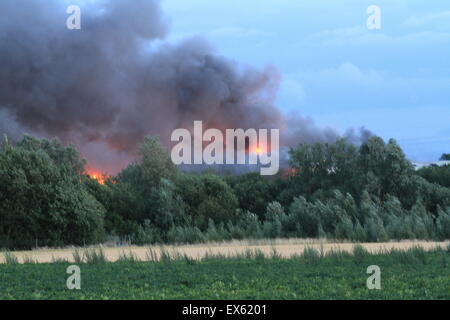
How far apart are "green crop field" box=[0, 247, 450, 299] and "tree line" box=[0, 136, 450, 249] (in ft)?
35.0

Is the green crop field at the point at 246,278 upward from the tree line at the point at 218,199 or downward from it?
downward

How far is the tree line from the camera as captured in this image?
32.0 metres

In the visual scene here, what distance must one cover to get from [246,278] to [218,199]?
26.2m

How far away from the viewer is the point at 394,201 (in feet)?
128

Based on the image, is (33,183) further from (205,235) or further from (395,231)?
(395,231)

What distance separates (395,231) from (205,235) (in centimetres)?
962

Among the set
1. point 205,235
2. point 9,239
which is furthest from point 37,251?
point 205,235

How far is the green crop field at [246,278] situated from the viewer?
14594 mm

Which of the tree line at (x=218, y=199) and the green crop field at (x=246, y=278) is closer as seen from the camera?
the green crop field at (x=246, y=278)

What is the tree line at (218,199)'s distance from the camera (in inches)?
1261

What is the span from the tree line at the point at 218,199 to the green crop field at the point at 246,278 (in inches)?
420

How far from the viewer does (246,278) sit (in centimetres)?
1697

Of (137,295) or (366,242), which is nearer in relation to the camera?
(137,295)

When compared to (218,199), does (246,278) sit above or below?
below
